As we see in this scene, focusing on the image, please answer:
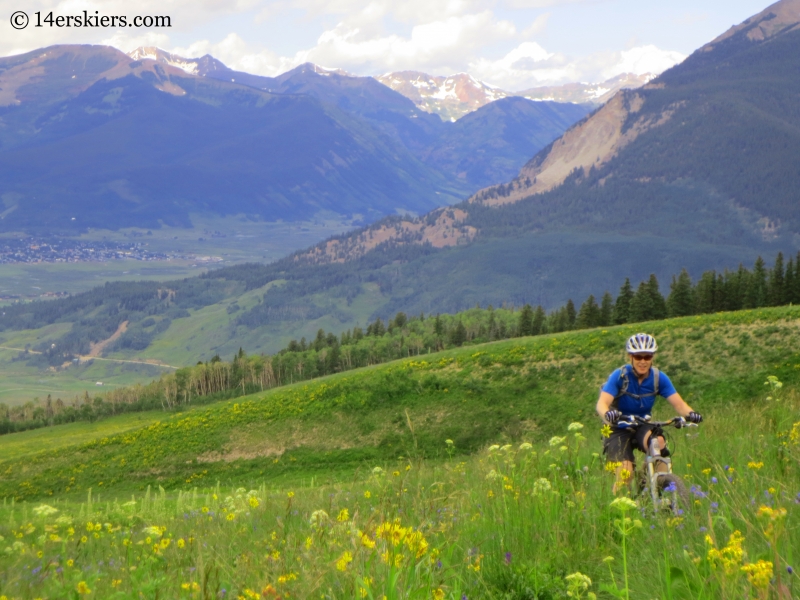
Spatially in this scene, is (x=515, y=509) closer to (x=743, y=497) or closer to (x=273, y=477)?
(x=743, y=497)

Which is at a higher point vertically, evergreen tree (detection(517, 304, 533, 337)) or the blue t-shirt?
the blue t-shirt

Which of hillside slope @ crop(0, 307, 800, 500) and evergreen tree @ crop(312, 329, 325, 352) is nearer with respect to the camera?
hillside slope @ crop(0, 307, 800, 500)

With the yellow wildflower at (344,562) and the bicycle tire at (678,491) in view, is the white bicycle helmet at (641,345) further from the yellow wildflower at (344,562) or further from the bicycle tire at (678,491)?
the yellow wildflower at (344,562)

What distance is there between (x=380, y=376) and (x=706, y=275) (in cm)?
4925

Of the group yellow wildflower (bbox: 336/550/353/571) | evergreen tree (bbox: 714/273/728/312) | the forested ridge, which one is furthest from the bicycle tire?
evergreen tree (bbox: 714/273/728/312)

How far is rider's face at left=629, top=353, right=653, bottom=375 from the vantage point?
10328 mm

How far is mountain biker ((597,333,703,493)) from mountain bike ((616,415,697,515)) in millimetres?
168

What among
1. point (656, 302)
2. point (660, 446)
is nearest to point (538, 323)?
point (656, 302)

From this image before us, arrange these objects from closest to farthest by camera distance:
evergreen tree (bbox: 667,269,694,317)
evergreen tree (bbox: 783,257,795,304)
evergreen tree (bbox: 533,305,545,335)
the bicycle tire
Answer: the bicycle tire < evergreen tree (bbox: 783,257,795,304) < evergreen tree (bbox: 667,269,694,317) < evergreen tree (bbox: 533,305,545,335)

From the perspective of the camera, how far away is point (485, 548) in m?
6.37

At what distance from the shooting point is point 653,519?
6242 mm

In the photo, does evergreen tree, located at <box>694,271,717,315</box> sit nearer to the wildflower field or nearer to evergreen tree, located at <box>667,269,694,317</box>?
evergreen tree, located at <box>667,269,694,317</box>

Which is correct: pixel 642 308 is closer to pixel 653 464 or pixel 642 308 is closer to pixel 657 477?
pixel 653 464

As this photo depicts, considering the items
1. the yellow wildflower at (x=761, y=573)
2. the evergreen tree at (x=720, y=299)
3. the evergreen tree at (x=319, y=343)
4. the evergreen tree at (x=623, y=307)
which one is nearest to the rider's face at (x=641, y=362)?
the yellow wildflower at (x=761, y=573)
